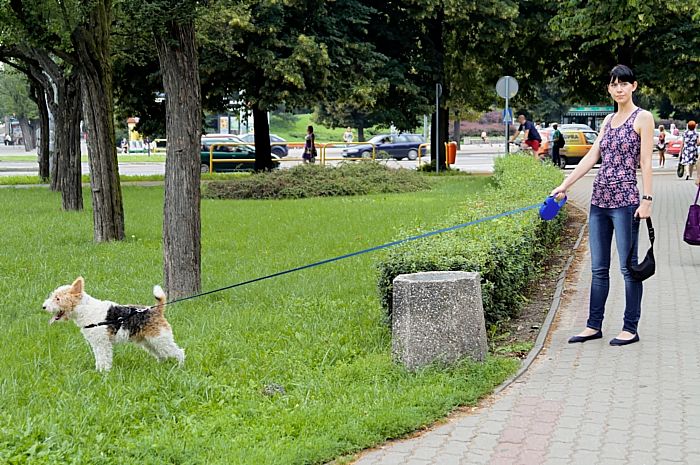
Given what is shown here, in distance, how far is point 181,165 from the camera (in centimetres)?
930

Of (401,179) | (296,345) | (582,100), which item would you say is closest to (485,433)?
(296,345)

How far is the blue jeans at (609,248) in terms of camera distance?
7246mm

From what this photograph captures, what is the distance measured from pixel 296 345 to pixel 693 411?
9.41ft

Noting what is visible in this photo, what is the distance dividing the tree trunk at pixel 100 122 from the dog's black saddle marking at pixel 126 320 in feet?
25.5

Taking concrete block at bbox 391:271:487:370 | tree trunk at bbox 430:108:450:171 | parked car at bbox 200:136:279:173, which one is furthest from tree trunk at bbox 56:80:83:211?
parked car at bbox 200:136:279:173

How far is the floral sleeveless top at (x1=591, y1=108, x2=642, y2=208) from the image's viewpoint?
7191mm

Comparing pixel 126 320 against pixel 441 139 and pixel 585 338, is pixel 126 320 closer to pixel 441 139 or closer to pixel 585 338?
pixel 585 338

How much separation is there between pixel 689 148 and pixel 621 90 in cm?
2115

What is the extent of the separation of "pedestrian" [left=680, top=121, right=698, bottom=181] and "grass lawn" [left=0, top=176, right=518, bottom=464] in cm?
1684

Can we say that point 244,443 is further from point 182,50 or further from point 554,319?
point 182,50

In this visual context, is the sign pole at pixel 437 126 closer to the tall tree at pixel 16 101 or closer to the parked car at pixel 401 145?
the parked car at pixel 401 145

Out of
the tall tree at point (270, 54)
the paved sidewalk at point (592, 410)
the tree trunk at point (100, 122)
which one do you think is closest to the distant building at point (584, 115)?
the tall tree at point (270, 54)

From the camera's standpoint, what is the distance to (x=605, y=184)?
7.29 meters

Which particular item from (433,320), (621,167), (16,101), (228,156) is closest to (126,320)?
(433,320)
